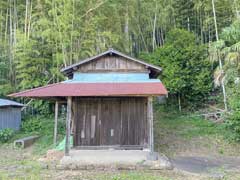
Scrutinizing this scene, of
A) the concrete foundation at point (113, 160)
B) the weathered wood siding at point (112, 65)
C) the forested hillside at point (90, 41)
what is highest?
the forested hillside at point (90, 41)

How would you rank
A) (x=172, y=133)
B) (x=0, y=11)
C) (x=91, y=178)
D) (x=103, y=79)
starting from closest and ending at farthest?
(x=91, y=178) < (x=103, y=79) < (x=172, y=133) < (x=0, y=11)

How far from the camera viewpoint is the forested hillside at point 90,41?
46.5ft

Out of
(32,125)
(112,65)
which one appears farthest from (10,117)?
(112,65)

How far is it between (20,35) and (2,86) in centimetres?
286

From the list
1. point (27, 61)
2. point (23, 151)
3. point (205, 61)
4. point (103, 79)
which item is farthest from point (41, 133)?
point (205, 61)

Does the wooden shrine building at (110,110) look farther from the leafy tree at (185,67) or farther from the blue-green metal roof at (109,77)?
the leafy tree at (185,67)

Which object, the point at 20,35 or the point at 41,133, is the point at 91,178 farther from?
the point at 20,35

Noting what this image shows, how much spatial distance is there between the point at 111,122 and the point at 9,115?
19.8 ft

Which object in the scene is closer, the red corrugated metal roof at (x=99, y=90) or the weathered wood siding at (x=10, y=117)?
the red corrugated metal roof at (x=99, y=90)

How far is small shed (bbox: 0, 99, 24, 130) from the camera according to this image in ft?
43.5

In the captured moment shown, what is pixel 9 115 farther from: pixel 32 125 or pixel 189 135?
pixel 189 135

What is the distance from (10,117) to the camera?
13.8 metres

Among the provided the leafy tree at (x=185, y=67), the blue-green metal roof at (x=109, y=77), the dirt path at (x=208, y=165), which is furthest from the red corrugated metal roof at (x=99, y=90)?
the leafy tree at (x=185, y=67)

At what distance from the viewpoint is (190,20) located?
19.1 m
